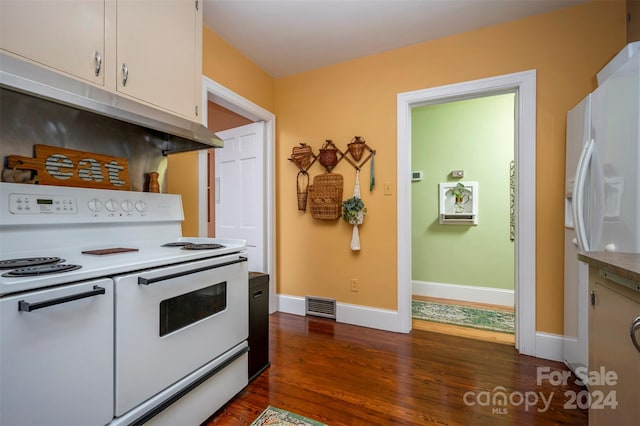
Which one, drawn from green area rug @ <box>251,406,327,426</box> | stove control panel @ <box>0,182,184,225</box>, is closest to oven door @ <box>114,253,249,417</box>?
green area rug @ <box>251,406,327,426</box>

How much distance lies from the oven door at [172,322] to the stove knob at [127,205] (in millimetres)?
637

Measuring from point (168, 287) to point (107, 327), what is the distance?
0.25 metres

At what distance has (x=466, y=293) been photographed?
3.53m

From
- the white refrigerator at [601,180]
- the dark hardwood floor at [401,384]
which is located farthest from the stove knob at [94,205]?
the white refrigerator at [601,180]

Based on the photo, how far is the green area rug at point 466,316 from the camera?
2.78m

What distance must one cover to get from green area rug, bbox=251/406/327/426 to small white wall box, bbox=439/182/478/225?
9.45 feet

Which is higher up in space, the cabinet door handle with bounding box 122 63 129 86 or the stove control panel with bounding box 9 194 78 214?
the cabinet door handle with bounding box 122 63 129 86

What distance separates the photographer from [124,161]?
1.70 meters

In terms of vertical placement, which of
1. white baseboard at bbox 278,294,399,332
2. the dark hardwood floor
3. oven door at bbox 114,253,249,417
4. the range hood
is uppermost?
the range hood

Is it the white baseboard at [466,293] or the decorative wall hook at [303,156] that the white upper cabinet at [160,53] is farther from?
the white baseboard at [466,293]

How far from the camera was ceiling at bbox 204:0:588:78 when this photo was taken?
6.79 feet

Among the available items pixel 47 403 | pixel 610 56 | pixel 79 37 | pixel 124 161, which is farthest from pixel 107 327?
pixel 610 56

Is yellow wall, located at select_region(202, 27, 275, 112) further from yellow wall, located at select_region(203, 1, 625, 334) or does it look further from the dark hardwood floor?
the dark hardwood floor

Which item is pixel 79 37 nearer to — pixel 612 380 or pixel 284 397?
pixel 284 397
